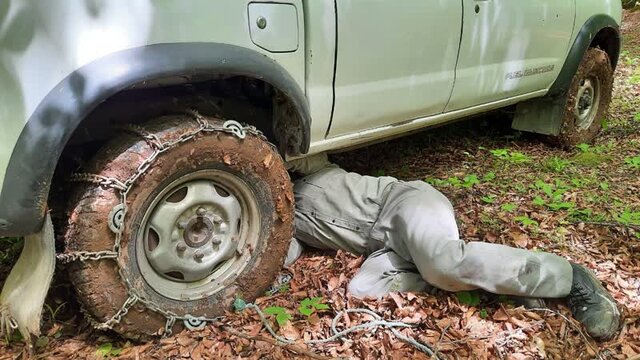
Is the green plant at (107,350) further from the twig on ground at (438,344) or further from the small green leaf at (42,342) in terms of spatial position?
the twig on ground at (438,344)

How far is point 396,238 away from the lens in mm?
2941

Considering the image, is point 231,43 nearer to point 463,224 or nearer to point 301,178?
point 301,178

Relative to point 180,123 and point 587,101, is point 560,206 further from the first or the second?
point 180,123

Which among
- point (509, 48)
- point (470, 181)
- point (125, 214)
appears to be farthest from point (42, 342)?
point (509, 48)

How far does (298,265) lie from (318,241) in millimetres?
175

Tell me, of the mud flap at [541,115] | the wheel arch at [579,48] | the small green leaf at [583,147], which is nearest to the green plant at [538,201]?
the wheel arch at [579,48]

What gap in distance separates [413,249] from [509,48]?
2.02 meters

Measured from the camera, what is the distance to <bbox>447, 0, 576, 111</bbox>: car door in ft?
12.3

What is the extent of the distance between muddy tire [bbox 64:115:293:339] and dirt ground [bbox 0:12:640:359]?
17cm

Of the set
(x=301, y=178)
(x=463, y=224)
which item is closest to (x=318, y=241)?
(x=301, y=178)

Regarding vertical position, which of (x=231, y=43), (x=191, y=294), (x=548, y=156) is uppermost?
(x=231, y=43)

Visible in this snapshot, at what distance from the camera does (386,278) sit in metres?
2.85

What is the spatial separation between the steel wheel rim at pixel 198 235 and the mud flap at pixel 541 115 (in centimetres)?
357

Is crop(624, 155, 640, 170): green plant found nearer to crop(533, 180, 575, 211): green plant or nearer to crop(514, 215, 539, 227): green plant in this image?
crop(533, 180, 575, 211): green plant
